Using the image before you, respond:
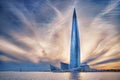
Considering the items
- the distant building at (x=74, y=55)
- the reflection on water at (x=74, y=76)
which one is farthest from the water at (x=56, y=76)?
the distant building at (x=74, y=55)

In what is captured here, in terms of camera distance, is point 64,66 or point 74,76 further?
point 64,66

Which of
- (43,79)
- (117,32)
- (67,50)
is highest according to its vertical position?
(117,32)

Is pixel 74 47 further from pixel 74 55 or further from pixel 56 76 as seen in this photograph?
pixel 56 76

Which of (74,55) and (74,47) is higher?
(74,47)

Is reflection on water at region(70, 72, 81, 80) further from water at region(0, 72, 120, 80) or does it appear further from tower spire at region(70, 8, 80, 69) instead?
tower spire at region(70, 8, 80, 69)

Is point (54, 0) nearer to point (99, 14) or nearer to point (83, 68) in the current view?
point (99, 14)

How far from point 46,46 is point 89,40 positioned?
28.2 inches

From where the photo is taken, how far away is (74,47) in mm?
3549

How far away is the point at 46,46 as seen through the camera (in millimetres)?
3568

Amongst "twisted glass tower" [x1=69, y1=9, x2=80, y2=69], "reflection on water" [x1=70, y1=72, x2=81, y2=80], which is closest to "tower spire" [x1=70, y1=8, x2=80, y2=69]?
"twisted glass tower" [x1=69, y1=9, x2=80, y2=69]

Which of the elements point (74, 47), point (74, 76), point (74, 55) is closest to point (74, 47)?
point (74, 47)

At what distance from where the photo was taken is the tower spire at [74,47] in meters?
3.55

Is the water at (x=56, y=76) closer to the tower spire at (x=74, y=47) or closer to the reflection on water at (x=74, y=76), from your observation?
the reflection on water at (x=74, y=76)

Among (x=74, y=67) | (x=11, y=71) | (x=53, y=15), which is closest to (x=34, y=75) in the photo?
(x=11, y=71)
